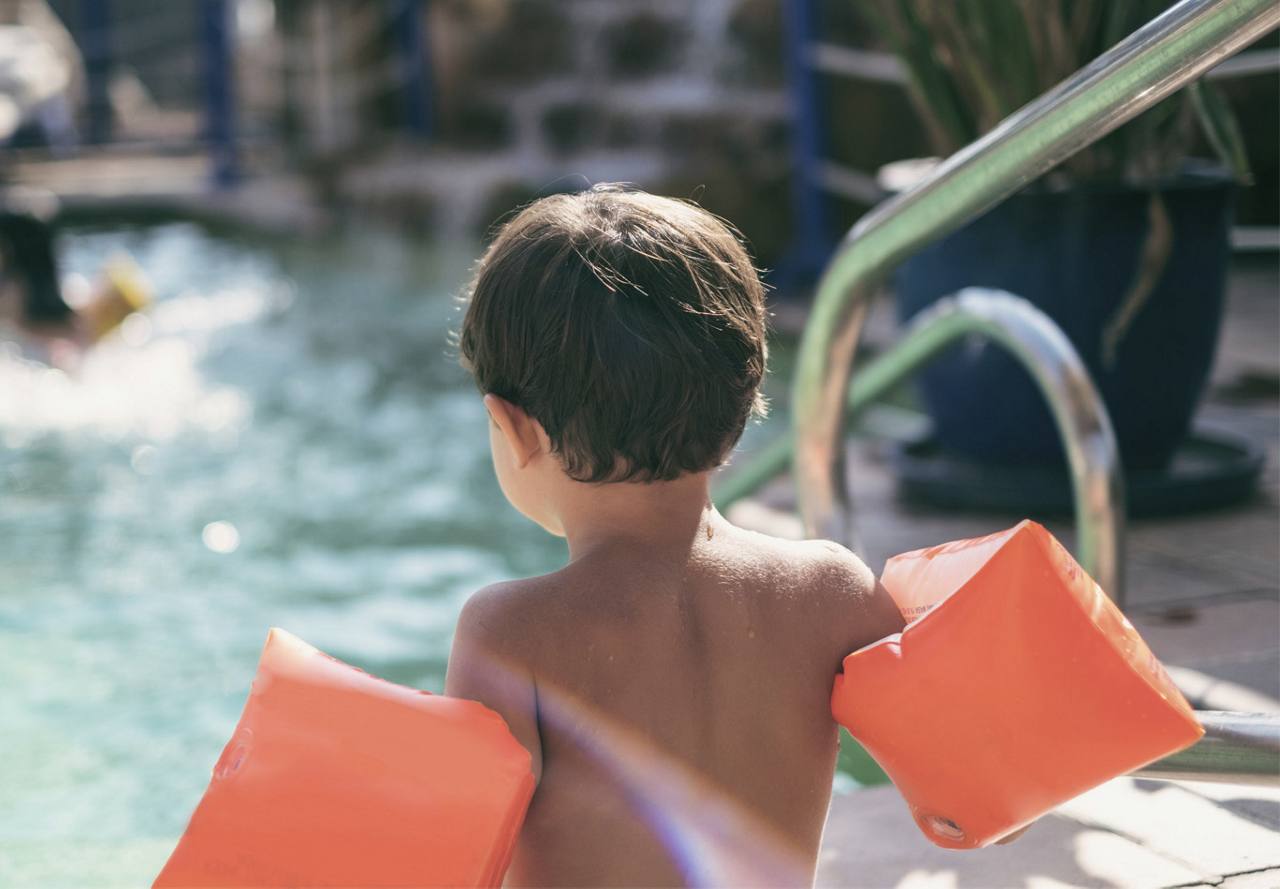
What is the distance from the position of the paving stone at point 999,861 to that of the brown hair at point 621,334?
29.3 inches

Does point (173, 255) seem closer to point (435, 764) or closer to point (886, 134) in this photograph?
point (886, 134)

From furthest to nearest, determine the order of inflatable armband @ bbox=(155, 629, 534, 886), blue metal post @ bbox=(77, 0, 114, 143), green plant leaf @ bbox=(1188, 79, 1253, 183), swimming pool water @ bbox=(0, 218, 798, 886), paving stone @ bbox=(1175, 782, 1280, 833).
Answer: blue metal post @ bbox=(77, 0, 114, 143) < swimming pool water @ bbox=(0, 218, 798, 886) < green plant leaf @ bbox=(1188, 79, 1253, 183) < paving stone @ bbox=(1175, 782, 1280, 833) < inflatable armband @ bbox=(155, 629, 534, 886)

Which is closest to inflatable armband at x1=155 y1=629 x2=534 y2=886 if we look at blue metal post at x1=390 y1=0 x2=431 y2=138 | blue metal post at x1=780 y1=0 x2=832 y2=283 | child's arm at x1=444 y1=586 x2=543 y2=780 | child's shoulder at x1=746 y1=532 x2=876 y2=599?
child's arm at x1=444 y1=586 x2=543 y2=780

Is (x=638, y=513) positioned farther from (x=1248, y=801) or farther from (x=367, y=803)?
(x=1248, y=801)

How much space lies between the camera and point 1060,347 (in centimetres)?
251

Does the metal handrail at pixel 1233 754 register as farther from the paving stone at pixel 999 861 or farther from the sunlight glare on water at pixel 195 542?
the sunlight glare on water at pixel 195 542

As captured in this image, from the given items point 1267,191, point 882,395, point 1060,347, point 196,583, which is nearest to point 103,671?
point 196,583

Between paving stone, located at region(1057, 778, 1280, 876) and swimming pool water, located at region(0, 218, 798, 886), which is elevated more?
paving stone, located at region(1057, 778, 1280, 876)

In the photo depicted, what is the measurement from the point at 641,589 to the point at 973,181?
39.5 inches

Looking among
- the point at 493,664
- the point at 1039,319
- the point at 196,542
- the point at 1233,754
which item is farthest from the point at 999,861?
the point at 196,542

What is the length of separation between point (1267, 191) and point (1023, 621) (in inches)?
179

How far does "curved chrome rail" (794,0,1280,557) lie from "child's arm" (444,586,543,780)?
1033 millimetres

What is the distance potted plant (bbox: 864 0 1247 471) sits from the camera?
343 cm

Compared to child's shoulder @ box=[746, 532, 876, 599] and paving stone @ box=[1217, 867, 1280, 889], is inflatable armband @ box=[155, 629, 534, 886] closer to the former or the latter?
child's shoulder @ box=[746, 532, 876, 599]
